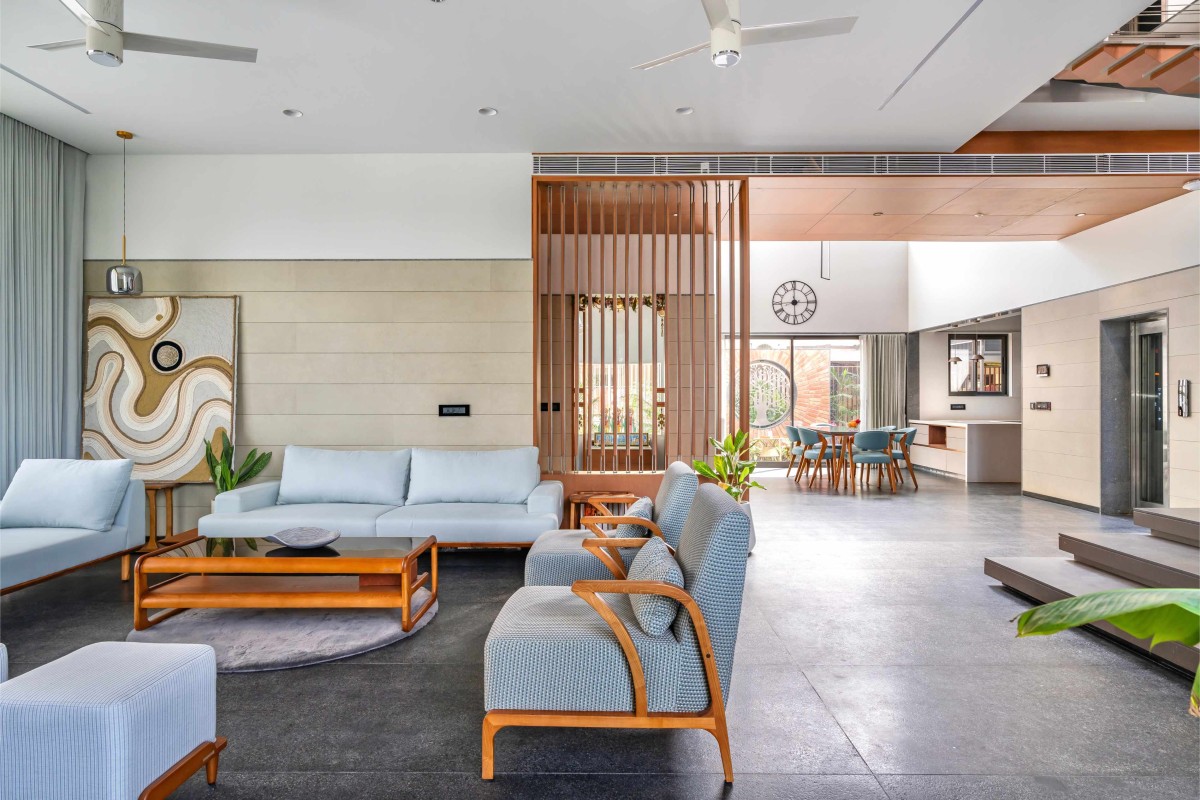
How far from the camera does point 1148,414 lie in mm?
6656

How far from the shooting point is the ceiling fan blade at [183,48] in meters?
3.11

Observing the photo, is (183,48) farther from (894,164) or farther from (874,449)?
(874,449)

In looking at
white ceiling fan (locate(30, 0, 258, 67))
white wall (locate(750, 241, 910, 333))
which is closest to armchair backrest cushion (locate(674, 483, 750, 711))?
white ceiling fan (locate(30, 0, 258, 67))

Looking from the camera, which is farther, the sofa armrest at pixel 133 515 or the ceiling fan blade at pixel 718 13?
the sofa armrest at pixel 133 515

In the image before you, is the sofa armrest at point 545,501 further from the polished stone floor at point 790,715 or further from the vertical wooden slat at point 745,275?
the vertical wooden slat at point 745,275

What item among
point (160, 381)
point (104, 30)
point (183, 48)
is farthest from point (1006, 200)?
point (160, 381)

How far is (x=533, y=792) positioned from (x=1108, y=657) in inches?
111

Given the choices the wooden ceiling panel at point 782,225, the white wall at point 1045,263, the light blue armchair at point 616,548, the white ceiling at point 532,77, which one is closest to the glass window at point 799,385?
the white wall at point 1045,263

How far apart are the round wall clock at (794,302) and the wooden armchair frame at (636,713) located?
32.1 ft

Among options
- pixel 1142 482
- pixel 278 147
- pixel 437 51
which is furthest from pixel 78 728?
pixel 1142 482

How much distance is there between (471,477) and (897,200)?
4.58 m

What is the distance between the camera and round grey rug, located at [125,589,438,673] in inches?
117

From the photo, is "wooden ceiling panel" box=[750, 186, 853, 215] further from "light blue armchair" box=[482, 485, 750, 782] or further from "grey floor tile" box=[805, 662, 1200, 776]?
"light blue armchair" box=[482, 485, 750, 782]

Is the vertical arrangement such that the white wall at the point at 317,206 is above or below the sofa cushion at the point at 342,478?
above
